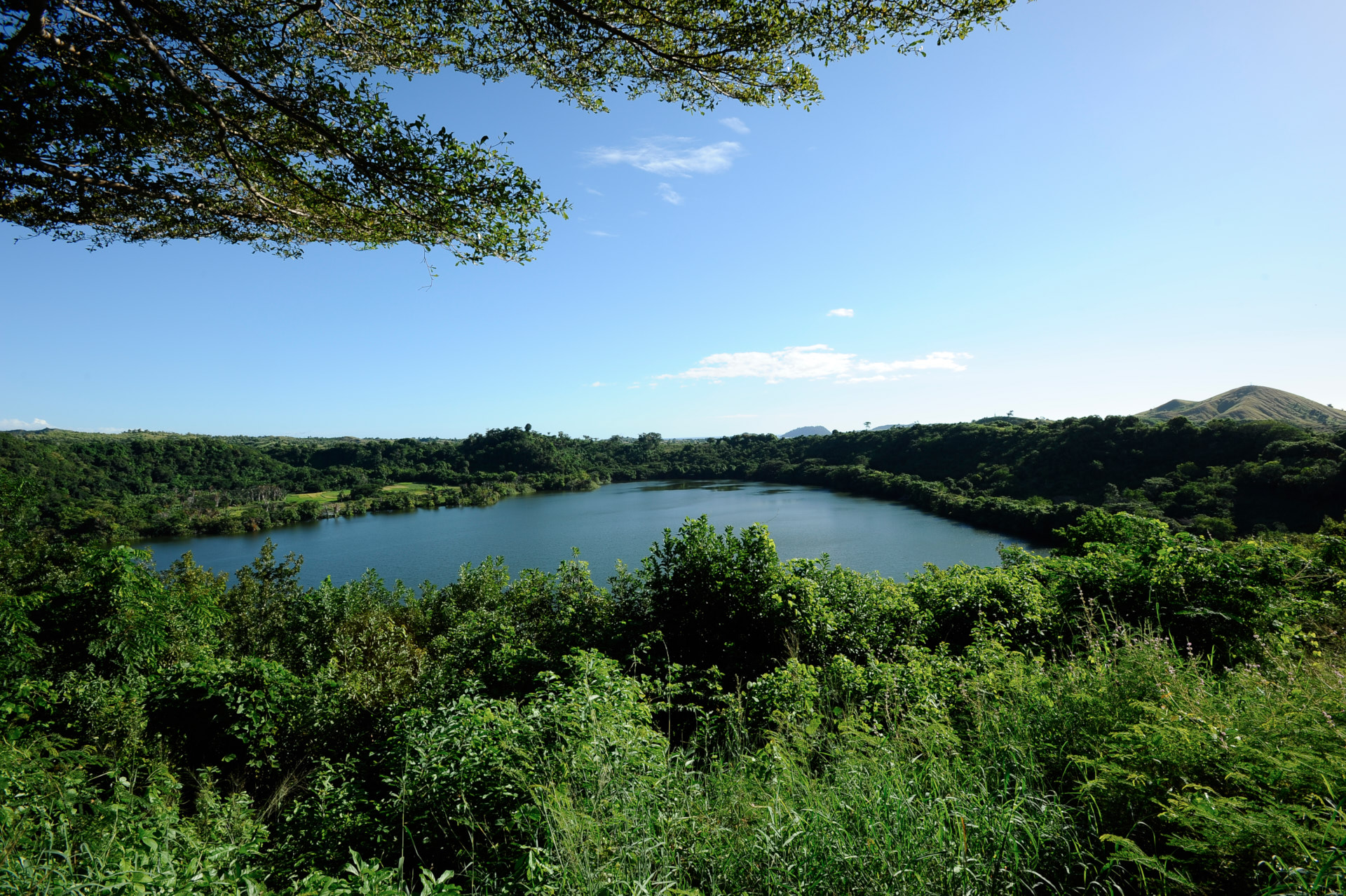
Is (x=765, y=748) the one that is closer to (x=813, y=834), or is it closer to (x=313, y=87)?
(x=813, y=834)

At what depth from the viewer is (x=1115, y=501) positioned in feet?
Answer: 97.2

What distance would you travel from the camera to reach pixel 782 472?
73.9m

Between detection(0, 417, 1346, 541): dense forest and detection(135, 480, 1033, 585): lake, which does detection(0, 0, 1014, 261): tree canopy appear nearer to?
detection(0, 417, 1346, 541): dense forest

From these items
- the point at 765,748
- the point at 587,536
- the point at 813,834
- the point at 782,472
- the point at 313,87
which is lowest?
the point at 587,536

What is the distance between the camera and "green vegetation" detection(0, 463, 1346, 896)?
55.4 inches

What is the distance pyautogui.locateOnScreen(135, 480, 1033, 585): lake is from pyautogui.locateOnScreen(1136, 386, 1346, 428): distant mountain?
154 feet

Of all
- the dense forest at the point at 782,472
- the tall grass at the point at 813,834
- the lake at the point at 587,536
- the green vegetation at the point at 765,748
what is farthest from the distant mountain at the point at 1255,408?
the tall grass at the point at 813,834

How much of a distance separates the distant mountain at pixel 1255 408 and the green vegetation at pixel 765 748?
251ft

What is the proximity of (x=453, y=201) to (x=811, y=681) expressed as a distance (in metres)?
4.27

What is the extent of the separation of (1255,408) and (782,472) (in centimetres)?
6498

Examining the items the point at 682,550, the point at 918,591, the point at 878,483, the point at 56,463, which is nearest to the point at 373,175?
the point at 682,550

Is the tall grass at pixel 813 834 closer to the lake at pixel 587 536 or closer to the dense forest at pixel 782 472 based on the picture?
the dense forest at pixel 782 472

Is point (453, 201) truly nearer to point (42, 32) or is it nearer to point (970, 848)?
point (42, 32)

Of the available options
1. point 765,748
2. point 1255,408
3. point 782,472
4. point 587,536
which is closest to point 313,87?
point 765,748
